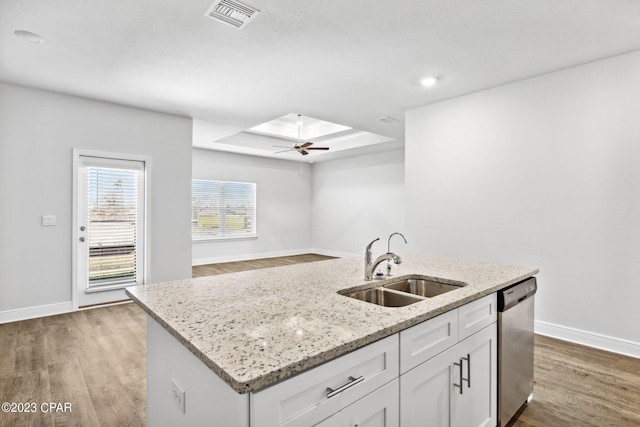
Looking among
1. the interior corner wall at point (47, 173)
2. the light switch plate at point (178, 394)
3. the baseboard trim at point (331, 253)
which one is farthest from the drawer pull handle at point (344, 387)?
the baseboard trim at point (331, 253)

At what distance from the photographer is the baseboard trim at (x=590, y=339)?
293cm

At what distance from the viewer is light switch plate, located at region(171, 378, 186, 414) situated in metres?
1.15

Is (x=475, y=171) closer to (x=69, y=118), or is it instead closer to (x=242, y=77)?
(x=242, y=77)

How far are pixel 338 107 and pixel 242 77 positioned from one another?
4.91 ft

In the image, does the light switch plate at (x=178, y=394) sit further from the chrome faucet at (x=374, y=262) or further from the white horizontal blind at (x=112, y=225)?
the white horizontal blind at (x=112, y=225)

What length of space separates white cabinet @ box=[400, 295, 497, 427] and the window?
6.67 metres

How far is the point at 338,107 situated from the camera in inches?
181

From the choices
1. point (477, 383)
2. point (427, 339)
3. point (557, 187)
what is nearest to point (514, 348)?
point (477, 383)

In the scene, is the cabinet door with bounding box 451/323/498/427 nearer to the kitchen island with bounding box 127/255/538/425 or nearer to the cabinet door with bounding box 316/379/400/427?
the kitchen island with bounding box 127/255/538/425

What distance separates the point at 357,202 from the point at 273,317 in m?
7.25

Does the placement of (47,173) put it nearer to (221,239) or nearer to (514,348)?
(221,239)

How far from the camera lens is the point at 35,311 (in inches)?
153

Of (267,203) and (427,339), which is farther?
(267,203)

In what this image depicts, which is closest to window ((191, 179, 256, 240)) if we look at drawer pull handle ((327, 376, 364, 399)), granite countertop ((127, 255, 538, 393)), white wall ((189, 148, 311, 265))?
white wall ((189, 148, 311, 265))
